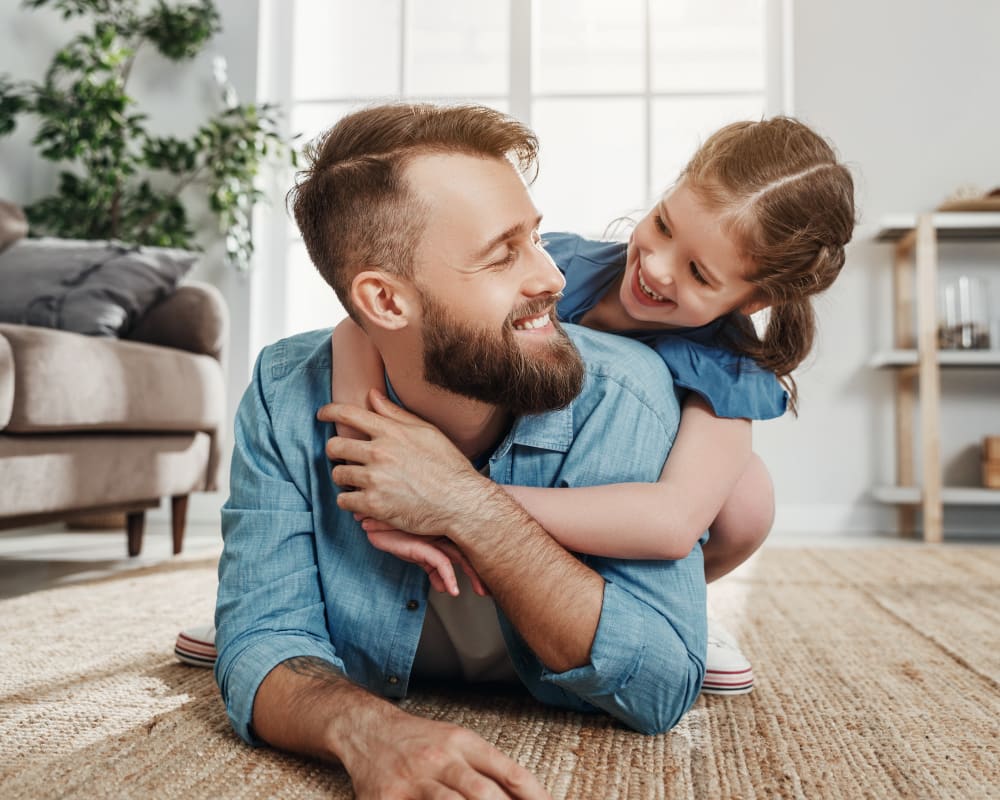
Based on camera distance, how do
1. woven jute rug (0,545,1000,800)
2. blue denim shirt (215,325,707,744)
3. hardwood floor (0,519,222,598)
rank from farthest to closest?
1. hardwood floor (0,519,222,598)
2. blue denim shirt (215,325,707,744)
3. woven jute rug (0,545,1000,800)

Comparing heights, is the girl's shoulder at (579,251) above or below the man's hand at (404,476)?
above

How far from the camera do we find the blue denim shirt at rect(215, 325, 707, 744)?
913 millimetres

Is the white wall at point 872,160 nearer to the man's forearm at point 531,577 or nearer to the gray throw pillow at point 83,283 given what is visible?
the gray throw pillow at point 83,283

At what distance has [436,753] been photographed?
→ 2.30ft

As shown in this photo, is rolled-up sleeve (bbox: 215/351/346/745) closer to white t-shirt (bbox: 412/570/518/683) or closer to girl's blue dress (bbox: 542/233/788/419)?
white t-shirt (bbox: 412/570/518/683)

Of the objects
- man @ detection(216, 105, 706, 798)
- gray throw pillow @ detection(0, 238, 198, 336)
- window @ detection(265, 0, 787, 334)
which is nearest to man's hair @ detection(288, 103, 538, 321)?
man @ detection(216, 105, 706, 798)

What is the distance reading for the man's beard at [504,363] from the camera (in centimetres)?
94

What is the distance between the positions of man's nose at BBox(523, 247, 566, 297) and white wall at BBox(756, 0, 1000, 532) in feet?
8.61

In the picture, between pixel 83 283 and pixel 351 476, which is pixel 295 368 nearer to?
pixel 351 476

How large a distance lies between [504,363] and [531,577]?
22 centimetres

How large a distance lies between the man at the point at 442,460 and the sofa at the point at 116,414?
0.94m

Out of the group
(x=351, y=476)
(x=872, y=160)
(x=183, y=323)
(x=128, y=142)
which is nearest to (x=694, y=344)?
(x=351, y=476)

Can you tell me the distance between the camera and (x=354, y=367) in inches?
40.3

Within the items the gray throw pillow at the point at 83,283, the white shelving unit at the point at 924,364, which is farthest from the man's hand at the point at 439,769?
the white shelving unit at the point at 924,364
